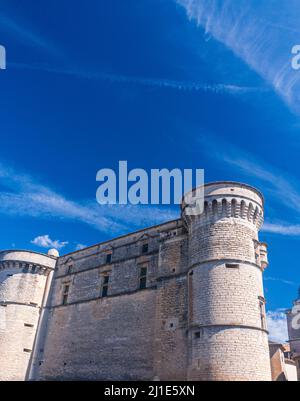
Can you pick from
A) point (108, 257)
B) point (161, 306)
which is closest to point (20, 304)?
point (108, 257)

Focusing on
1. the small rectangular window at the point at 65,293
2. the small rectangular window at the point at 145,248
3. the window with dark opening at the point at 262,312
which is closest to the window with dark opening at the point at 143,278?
→ the small rectangular window at the point at 145,248

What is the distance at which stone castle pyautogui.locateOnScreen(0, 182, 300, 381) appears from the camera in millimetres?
16734

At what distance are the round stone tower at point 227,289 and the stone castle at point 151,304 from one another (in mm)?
47

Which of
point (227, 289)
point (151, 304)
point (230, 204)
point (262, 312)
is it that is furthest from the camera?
point (151, 304)

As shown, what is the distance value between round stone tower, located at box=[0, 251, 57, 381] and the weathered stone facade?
0.08 metres

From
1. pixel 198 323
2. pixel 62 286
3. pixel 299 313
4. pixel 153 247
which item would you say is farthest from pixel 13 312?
pixel 299 313

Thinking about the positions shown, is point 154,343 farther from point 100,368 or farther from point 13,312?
point 13,312

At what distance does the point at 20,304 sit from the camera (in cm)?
2669

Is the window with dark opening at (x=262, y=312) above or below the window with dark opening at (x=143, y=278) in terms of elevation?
below

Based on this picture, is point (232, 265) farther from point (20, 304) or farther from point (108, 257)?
point (20, 304)

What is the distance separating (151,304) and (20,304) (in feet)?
38.0

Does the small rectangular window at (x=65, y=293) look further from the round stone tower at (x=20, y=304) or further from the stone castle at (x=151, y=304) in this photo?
the round stone tower at (x=20, y=304)

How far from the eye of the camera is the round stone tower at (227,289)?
16.0m

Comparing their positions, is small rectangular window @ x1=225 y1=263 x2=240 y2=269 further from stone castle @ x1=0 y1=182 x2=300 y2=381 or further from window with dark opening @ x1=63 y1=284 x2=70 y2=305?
window with dark opening @ x1=63 y1=284 x2=70 y2=305
